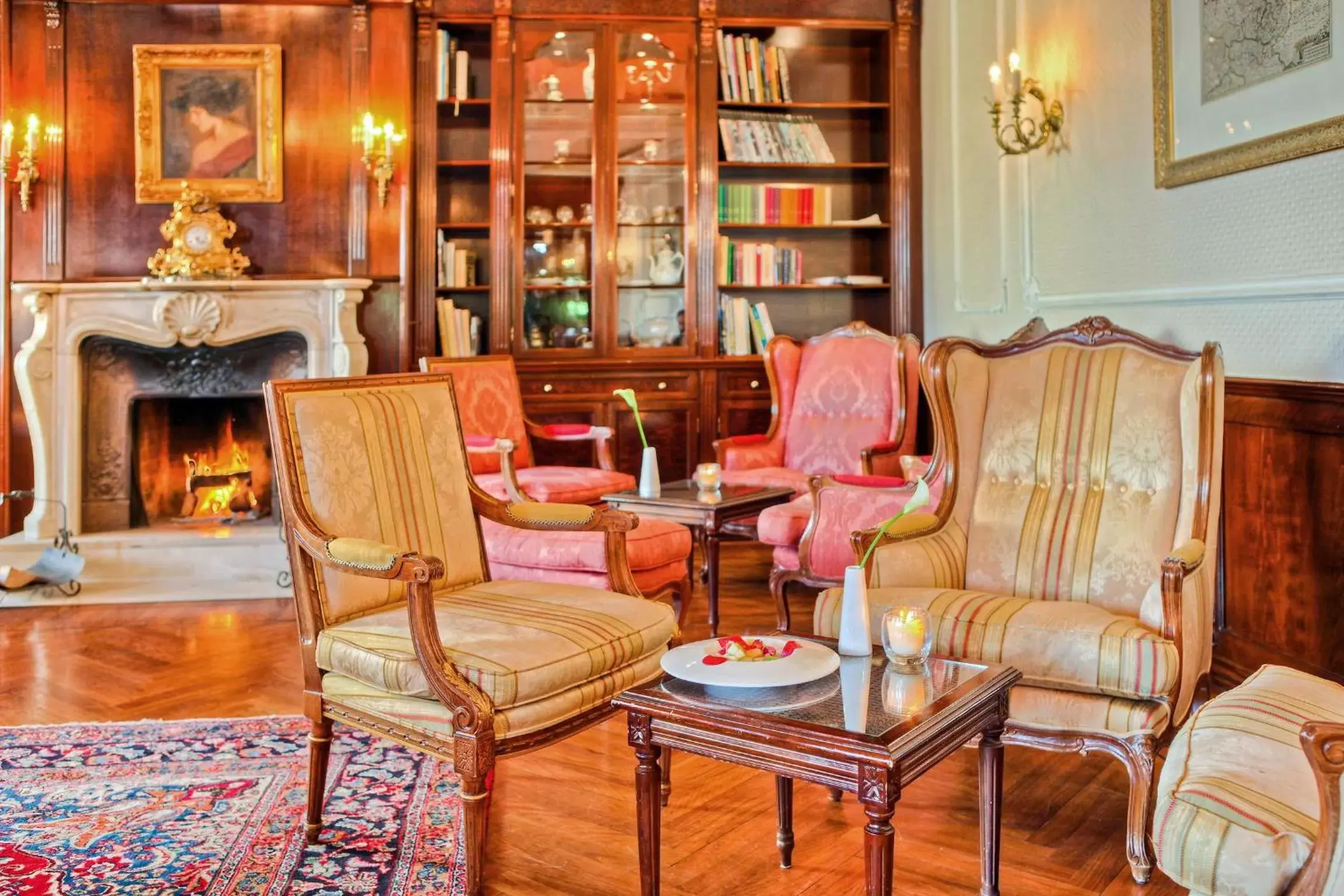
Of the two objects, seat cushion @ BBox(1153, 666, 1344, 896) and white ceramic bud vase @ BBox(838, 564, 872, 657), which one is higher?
white ceramic bud vase @ BBox(838, 564, 872, 657)

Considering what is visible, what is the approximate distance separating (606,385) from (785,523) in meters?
2.14

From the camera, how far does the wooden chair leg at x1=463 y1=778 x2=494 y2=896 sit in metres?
2.12

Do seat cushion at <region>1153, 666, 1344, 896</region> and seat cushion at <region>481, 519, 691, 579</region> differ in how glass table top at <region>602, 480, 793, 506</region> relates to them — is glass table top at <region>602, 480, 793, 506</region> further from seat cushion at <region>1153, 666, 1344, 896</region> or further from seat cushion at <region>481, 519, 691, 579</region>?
seat cushion at <region>1153, 666, 1344, 896</region>

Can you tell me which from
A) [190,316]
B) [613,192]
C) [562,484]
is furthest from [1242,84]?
[190,316]

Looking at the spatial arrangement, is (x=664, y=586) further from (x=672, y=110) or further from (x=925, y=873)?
(x=672, y=110)

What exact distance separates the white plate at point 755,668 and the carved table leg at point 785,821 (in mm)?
328

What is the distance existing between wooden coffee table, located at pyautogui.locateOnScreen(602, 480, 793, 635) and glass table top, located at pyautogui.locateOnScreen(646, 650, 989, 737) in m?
1.73

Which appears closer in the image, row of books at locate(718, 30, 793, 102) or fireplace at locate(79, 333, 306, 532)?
fireplace at locate(79, 333, 306, 532)

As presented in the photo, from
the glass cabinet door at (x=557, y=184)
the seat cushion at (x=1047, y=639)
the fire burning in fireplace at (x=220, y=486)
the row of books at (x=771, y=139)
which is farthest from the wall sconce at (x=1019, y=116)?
the fire burning in fireplace at (x=220, y=486)

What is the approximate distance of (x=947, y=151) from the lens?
559cm

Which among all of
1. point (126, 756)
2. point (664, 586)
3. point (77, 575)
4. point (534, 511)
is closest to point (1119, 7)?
point (664, 586)

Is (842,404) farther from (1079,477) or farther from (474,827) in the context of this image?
(474,827)

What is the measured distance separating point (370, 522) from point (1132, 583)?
178cm

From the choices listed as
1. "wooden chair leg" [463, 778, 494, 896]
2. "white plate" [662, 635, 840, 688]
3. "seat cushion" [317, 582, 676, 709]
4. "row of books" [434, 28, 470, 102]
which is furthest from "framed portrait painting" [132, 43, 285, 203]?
"white plate" [662, 635, 840, 688]
